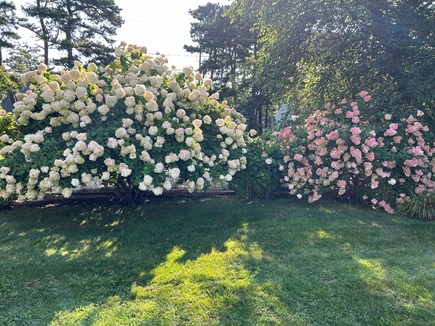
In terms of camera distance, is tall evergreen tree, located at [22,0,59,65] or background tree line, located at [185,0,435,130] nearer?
background tree line, located at [185,0,435,130]

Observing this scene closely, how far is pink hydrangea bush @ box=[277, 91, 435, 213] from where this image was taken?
4.71 meters

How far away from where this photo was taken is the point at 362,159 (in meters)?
4.73

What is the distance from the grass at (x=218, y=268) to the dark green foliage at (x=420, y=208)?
0.26 m

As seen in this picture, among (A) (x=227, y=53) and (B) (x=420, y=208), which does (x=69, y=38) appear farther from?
(B) (x=420, y=208)

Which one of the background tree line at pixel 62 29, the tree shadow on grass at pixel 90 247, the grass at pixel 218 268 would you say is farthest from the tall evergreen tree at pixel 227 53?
the grass at pixel 218 268

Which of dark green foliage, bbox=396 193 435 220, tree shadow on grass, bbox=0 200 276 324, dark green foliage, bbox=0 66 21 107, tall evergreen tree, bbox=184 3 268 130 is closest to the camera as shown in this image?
tree shadow on grass, bbox=0 200 276 324

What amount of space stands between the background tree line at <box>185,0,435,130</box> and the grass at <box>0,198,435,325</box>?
2.31 metres

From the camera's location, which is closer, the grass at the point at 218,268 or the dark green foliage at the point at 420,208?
the grass at the point at 218,268

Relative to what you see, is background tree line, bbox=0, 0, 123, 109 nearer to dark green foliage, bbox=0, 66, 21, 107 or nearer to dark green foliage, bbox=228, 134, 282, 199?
dark green foliage, bbox=0, 66, 21, 107

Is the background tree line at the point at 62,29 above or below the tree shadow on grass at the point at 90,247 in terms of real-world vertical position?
above

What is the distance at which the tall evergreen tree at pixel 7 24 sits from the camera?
38.2 ft

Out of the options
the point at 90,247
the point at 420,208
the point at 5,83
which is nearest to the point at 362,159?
the point at 420,208

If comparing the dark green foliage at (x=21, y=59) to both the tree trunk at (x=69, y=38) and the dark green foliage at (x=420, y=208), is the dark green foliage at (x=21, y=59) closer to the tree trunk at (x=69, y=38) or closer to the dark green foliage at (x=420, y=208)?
the tree trunk at (x=69, y=38)

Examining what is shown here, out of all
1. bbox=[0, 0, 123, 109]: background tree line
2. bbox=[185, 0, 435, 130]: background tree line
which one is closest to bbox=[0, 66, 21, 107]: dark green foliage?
bbox=[0, 0, 123, 109]: background tree line
